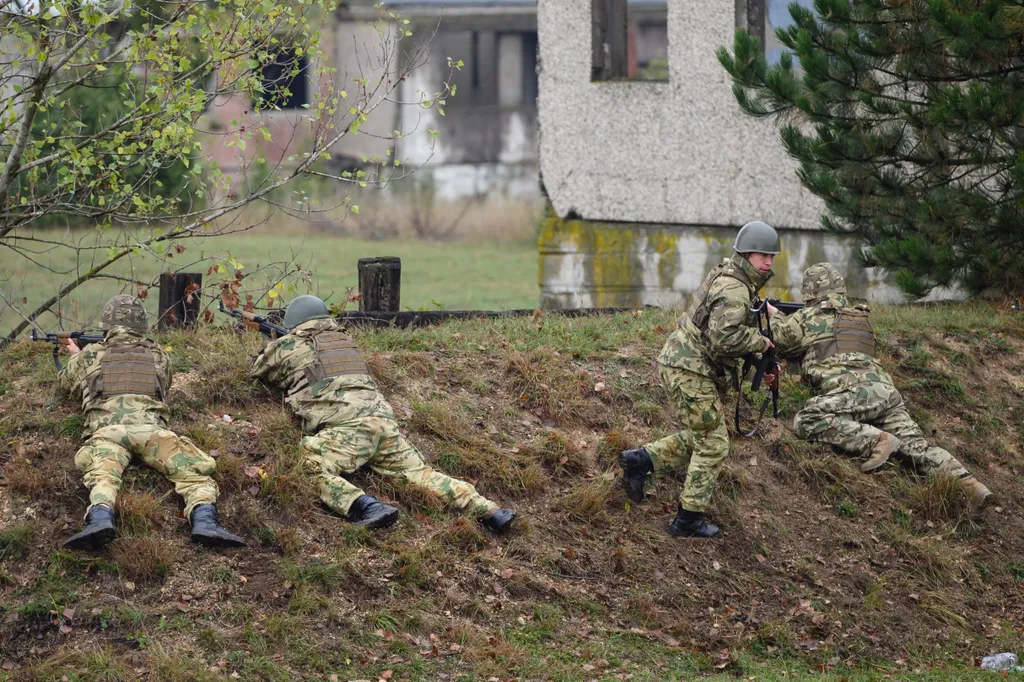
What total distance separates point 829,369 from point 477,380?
260 cm

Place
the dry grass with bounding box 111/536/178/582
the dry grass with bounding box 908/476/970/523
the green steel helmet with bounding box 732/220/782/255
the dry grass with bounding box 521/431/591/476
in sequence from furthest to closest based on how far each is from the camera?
Result: the dry grass with bounding box 908/476/970/523 → the dry grass with bounding box 521/431/591/476 → the green steel helmet with bounding box 732/220/782/255 → the dry grass with bounding box 111/536/178/582

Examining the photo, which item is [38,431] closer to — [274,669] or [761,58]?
[274,669]

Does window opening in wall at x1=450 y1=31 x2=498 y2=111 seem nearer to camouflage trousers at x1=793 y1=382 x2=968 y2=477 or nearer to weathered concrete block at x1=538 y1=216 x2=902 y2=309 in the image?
weathered concrete block at x1=538 y1=216 x2=902 y2=309

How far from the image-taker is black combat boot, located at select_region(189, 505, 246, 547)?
7.12 m

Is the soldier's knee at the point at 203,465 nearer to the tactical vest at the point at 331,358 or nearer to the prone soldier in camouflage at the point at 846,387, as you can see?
the tactical vest at the point at 331,358

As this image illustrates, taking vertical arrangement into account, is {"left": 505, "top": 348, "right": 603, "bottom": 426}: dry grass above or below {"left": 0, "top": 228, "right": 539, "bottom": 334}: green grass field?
below

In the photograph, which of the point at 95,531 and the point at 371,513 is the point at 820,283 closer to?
the point at 371,513

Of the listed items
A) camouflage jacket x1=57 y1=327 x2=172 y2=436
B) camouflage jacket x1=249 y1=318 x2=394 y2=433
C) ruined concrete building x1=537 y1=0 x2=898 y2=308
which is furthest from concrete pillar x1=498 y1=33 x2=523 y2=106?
camouflage jacket x1=57 y1=327 x2=172 y2=436

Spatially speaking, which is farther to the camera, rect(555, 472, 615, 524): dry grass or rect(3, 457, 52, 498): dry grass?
rect(555, 472, 615, 524): dry grass

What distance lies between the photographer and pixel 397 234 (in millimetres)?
30891

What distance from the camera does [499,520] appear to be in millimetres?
7836

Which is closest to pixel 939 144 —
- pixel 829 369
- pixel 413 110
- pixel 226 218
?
pixel 829 369

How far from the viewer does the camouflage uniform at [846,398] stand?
30.1 feet

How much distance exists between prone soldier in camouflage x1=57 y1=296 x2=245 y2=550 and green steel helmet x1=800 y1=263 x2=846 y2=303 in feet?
14.9
